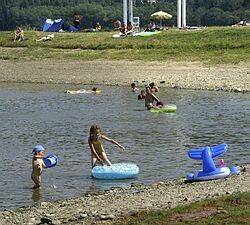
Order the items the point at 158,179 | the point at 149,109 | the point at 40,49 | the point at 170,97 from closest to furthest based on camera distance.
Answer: the point at 158,179 → the point at 149,109 → the point at 170,97 → the point at 40,49

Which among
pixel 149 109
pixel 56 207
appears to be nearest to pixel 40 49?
pixel 149 109

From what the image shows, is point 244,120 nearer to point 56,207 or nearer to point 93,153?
point 93,153

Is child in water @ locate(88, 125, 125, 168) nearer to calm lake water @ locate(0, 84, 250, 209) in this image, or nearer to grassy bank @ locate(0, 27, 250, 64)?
calm lake water @ locate(0, 84, 250, 209)

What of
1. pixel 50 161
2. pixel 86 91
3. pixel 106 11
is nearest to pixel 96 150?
pixel 50 161

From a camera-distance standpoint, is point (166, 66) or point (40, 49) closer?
point (166, 66)

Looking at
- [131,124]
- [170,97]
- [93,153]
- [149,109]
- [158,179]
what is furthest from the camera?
[170,97]

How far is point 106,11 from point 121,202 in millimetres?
71728

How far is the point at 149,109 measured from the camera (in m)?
28.1

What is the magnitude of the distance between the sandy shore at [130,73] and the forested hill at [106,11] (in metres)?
28.9

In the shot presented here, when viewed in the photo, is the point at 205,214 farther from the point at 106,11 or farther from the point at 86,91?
the point at 106,11

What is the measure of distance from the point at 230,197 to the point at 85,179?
484cm

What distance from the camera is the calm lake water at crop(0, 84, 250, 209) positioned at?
639 inches

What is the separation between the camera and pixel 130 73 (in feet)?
132

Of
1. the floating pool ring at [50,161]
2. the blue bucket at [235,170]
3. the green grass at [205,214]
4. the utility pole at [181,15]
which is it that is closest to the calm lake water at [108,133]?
the floating pool ring at [50,161]
